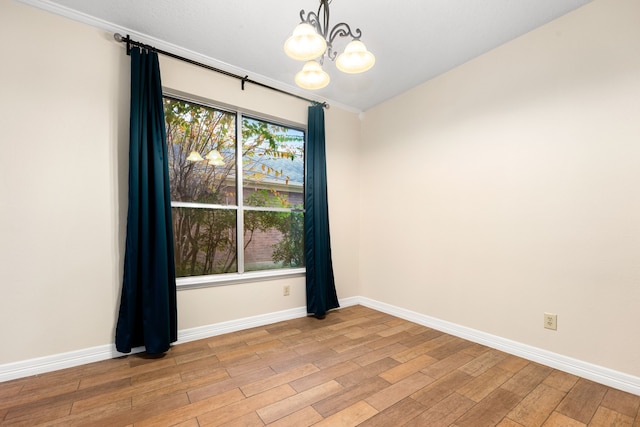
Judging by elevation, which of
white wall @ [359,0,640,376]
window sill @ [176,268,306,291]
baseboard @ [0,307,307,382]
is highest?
white wall @ [359,0,640,376]

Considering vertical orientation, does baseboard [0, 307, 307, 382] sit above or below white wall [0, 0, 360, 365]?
below

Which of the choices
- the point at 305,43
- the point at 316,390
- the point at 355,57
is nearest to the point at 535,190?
the point at 355,57

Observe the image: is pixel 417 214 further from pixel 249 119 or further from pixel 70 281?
pixel 70 281

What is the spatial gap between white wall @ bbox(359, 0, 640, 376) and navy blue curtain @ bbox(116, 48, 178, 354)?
2.52 m

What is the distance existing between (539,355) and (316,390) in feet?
5.96

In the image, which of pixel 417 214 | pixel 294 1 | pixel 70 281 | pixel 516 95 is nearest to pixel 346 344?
pixel 417 214

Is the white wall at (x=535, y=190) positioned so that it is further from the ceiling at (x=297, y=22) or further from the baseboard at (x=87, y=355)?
the baseboard at (x=87, y=355)

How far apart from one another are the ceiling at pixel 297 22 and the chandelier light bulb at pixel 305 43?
0.83 meters

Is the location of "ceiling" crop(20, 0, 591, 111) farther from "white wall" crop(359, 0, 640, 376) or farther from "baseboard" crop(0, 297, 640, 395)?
"baseboard" crop(0, 297, 640, 395)

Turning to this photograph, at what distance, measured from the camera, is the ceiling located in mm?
2035

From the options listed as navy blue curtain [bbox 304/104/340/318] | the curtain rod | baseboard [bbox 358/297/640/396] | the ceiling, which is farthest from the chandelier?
baseboard [bbox 358/297/640/396]

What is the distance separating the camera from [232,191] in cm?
298

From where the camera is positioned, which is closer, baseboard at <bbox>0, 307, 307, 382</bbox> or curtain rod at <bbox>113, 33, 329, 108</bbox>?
baseboard at <bbox>0, 307, 307, 382</bbox>

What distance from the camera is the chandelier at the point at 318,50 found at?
1.44m
